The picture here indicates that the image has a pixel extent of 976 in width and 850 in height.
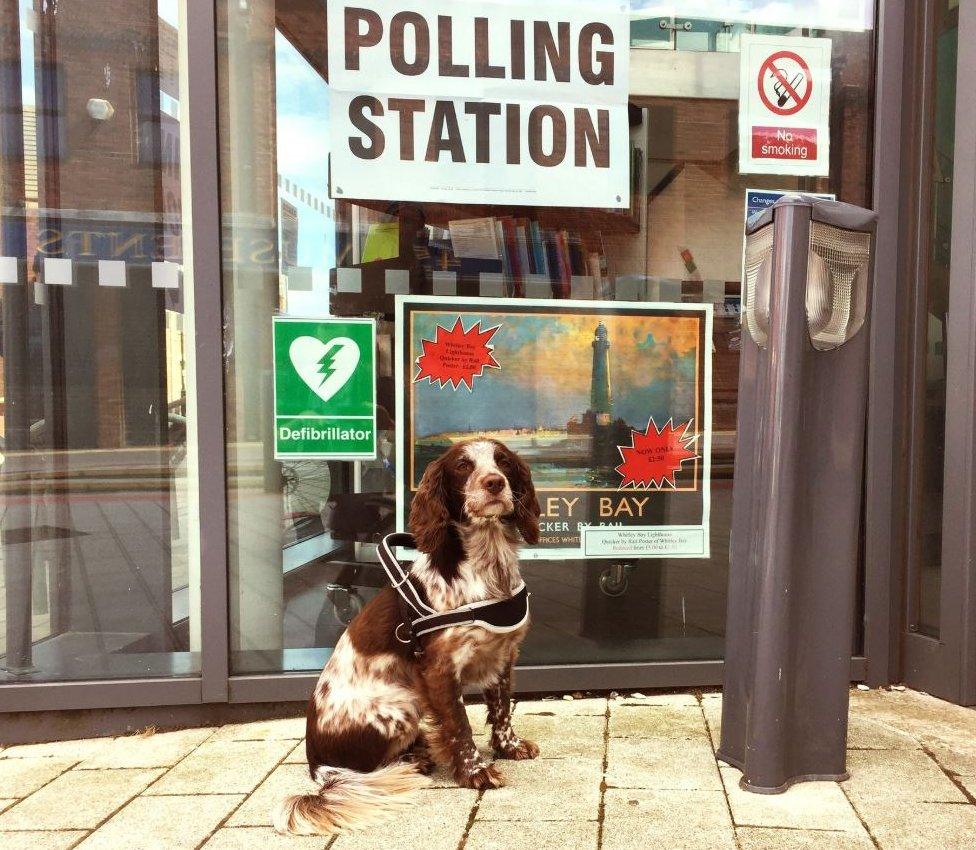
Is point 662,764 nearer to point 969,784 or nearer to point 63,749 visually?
point 969,784

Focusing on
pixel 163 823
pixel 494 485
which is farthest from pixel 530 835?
pixel 163 823

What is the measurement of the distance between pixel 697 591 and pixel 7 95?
11.8ft

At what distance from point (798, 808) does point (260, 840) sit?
1633mm

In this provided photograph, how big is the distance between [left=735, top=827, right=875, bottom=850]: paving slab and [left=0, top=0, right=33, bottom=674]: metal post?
2.86 metres

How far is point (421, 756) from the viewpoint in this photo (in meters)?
2.95

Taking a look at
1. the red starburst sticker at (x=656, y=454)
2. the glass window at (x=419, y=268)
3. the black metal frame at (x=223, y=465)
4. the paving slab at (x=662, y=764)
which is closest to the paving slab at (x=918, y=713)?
the black metal frame at (x=223, y=465)

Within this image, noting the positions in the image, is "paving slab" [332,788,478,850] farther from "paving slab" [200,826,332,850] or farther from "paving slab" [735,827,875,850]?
"paving slab" [735,827,875,850]

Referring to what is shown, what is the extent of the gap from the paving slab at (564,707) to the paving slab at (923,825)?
47.3 inches

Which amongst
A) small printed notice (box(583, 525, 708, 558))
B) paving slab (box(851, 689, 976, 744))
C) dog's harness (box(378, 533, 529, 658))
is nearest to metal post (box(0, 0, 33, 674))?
dog's harness (box(378, 533, 529, 658))

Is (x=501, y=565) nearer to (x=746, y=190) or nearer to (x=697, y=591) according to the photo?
(x=697, y=591)

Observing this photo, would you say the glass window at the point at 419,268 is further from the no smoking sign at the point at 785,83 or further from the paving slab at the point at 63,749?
the paving slab at the point at 63,749

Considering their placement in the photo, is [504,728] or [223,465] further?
[223,465]

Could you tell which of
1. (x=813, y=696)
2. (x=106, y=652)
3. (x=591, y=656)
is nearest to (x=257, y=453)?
(x=106, y=652)

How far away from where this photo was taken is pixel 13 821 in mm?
2725
